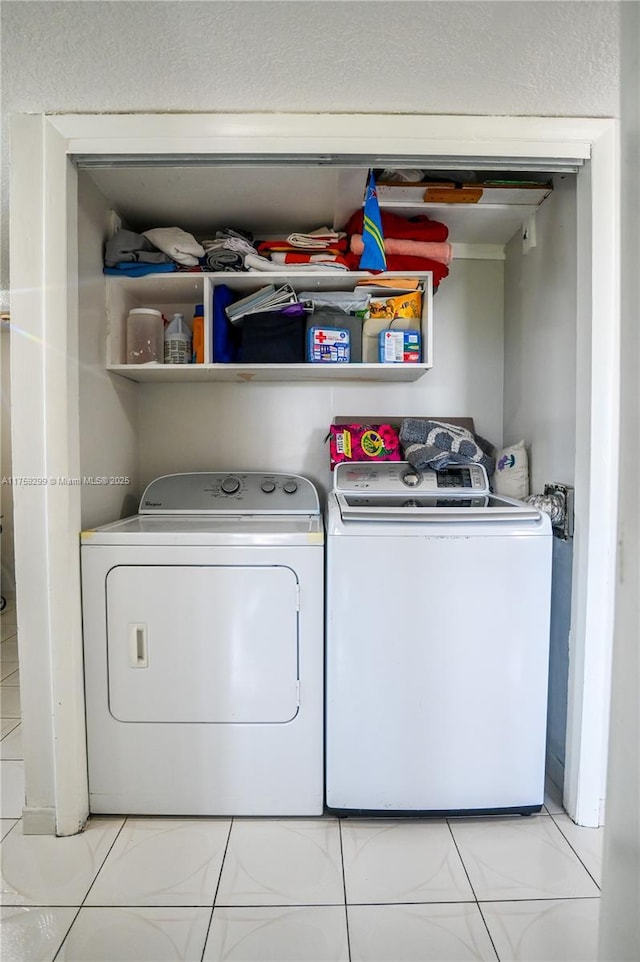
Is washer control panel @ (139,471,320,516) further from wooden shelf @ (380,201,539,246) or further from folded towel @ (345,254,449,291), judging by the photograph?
wooden shelf @ (380,201,539,246)

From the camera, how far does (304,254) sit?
1.93 metres

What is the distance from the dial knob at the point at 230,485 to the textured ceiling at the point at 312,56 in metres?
1.33

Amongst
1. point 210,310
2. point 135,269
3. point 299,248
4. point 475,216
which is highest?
point 475,216

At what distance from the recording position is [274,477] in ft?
7.07

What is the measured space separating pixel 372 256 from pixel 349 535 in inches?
39.9

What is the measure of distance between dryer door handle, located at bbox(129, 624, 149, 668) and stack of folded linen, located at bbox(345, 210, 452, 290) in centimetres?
158

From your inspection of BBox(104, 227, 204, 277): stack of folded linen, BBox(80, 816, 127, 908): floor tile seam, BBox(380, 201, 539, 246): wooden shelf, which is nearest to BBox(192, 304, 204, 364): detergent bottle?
BBox(104, 227, 204, 277): stack of folded linen

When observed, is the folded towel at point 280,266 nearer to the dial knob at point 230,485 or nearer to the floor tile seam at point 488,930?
the dial knob at point 230,485

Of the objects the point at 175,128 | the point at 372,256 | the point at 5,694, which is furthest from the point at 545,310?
the point at 5,694

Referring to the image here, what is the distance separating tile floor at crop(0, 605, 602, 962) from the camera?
1.18 m

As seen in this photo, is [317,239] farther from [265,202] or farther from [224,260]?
[224,260]

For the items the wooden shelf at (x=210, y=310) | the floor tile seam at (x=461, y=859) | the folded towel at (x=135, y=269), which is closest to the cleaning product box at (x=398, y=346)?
the wooden shelf at (x=210, y=310)

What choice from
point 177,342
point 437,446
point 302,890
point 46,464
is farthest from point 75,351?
point 302,890

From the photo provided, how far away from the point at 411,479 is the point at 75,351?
1.33 m
